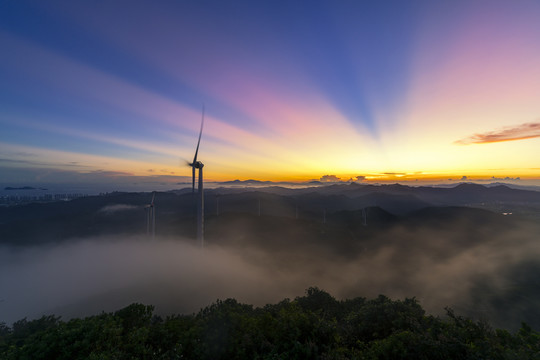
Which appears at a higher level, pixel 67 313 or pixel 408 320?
pixel 408 320

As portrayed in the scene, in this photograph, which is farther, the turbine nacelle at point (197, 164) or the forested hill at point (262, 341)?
the turbine nacelle at point (197, 164)

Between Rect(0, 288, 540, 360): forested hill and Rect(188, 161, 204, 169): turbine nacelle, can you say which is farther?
Rect(188, 161, 204, 169): turbine nacelle

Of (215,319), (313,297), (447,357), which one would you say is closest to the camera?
(447,357)

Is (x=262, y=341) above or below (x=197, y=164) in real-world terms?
below

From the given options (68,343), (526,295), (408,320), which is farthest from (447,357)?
(526,295)

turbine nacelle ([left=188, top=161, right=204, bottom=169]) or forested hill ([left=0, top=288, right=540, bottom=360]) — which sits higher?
turbine nacelle ([left=188, top=161, right=204, bottom=169])

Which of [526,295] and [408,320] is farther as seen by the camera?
[526,295]

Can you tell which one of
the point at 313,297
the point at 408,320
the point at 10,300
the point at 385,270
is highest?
the point at 408,320

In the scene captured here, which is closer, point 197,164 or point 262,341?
point 262,341

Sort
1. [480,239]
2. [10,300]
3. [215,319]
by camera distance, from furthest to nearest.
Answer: [480,239]
[10,300]
[215,319]

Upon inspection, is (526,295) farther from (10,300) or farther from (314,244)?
(10,300)

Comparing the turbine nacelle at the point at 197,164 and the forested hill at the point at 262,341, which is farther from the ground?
the turbine nacelle at the point at 197,164
